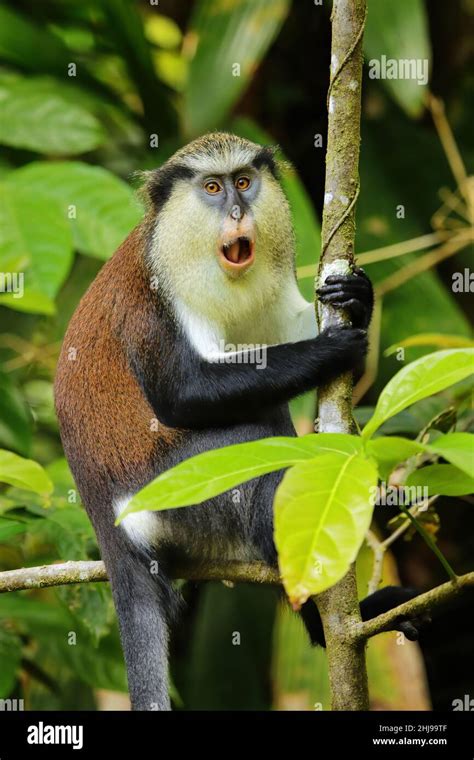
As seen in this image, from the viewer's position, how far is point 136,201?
4.21 meters

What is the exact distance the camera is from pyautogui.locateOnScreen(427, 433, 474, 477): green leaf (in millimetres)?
1667

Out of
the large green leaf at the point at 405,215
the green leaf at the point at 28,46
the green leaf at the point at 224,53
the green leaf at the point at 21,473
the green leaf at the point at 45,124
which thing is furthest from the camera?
the green leaf at the point at 28,46

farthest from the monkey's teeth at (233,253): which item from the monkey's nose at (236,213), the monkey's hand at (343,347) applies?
the monkey's hand at (343,347)

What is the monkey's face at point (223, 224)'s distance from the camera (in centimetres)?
378

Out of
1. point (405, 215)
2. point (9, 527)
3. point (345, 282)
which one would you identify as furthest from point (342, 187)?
point (405, 215)

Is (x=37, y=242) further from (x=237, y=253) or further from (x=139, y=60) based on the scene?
(x=139, y=60)

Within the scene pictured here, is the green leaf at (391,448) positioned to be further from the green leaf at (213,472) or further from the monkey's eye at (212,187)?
the monkey's eye at (212,187)

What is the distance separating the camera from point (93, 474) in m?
3.66

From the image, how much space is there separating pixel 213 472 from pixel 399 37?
4237 mm

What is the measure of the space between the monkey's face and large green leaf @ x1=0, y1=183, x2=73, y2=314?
46cm

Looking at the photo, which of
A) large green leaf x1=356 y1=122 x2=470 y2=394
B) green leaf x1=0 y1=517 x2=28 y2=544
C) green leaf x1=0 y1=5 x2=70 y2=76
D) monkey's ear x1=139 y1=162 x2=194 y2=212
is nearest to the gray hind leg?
green leaf x1=0 y1=517 x2=28 y2=544

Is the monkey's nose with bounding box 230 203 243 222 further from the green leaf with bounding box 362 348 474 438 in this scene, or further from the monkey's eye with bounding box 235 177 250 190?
the green leaf with bounding box 362 348 474 438

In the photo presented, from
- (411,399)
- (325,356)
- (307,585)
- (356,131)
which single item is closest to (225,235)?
(325,356)

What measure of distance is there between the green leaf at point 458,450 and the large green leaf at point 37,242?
2.40 m
